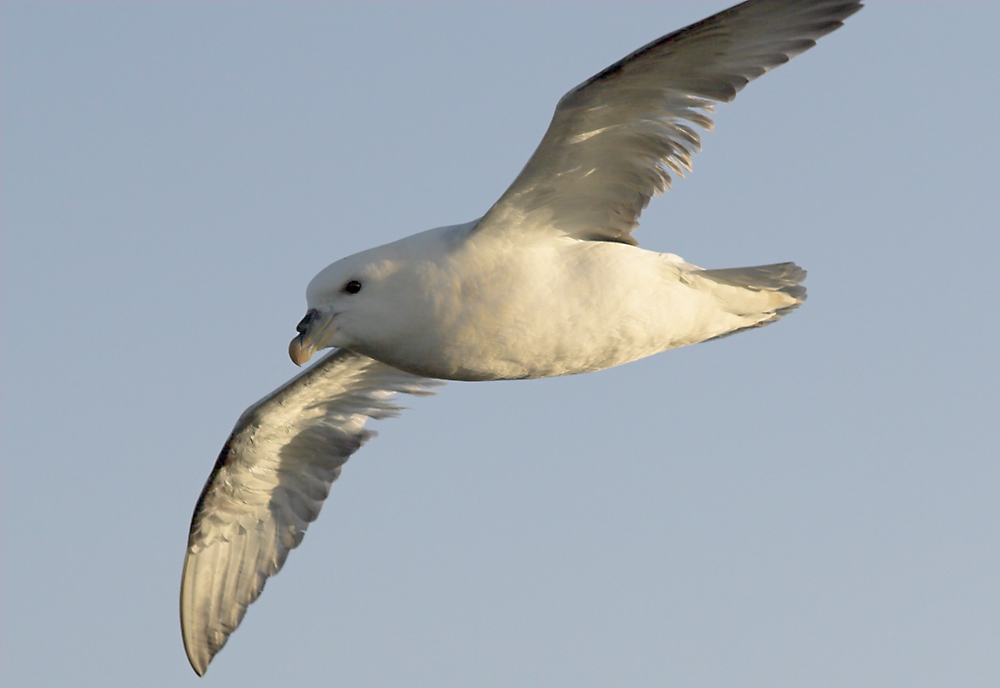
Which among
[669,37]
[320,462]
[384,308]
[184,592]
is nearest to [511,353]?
[384,308]

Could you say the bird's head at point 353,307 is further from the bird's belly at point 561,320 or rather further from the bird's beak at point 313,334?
the bird's belly at point 561,320

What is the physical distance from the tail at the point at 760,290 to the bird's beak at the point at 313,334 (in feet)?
8.02

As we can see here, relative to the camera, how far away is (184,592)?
9883 millimetres

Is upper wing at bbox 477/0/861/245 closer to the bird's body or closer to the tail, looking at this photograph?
the bird's body

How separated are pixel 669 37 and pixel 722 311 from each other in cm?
204

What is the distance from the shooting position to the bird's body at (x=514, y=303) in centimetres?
688

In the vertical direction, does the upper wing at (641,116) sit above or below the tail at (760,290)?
above

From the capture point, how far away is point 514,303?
701 cm

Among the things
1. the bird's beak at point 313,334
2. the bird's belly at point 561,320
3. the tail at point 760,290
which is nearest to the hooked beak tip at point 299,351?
the bird's beak at point 313,334

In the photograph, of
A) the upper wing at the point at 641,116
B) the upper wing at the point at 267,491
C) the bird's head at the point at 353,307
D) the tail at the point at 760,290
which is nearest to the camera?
the upper wing at the point at 641,116

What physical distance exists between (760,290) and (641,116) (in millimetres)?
1564

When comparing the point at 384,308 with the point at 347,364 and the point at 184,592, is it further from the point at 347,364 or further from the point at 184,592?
the point at 184,592

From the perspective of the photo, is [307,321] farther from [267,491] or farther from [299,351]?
[267,491]

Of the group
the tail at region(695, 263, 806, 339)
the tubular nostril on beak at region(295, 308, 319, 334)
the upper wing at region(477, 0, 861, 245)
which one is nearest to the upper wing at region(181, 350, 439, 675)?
the tubular nostril on beak at region(295, 308, 319, 334)
